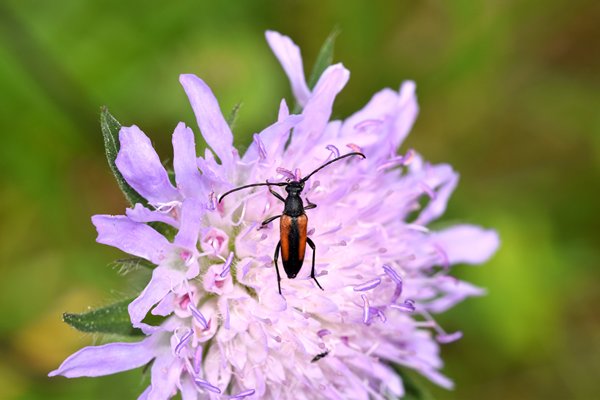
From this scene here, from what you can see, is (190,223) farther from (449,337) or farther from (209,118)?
(449,337)

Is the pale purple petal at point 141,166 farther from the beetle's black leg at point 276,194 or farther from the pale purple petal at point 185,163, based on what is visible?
the beetle's black leg at point 276,194

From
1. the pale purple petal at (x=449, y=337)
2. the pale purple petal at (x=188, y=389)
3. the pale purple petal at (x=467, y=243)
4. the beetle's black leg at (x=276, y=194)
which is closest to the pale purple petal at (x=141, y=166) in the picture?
the beetle's black leg at (x=276, y=194)

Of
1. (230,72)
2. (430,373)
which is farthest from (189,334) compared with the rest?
(230,72)

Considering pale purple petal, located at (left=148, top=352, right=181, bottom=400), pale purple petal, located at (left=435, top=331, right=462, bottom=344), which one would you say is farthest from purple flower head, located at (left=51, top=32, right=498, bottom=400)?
pale purple petal, located at (left=435, top=331, right=462, bottom=344)

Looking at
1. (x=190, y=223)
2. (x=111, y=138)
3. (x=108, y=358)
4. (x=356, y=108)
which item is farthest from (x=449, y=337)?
(x=356, y=108)

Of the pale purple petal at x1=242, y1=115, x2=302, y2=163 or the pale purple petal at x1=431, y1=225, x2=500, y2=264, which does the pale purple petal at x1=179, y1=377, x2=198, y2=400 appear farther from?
the pale purple petal at x1=431, y1=225, x2=500, y2=264

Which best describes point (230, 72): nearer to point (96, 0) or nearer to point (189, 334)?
point (96, 0)

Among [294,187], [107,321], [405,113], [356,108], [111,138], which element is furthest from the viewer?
[356,108]
